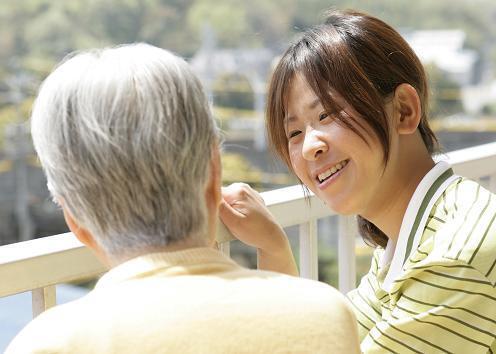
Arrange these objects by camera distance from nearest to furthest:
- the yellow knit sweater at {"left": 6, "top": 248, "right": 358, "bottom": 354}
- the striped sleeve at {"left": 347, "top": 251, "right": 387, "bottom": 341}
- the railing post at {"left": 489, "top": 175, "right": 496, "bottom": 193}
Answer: the yellow knit sweater at {"left": 6, "top": 248, "right": 358, "bottom": 354} → the striped sleeve at {"left": 347, "top": 251, "right": 387, "bottom": 341} → the railing post at {"left": 489, "top": 175, "right": 496, "bottom": 193}

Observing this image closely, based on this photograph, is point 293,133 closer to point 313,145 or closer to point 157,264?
point 313,145

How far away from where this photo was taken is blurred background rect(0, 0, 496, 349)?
62.5 feet

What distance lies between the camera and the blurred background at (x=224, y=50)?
62.5 feet

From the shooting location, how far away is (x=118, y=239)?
949 mm

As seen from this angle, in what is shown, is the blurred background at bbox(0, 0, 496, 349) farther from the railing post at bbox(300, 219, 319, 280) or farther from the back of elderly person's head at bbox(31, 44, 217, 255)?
the back of elderly person's head at bbox(31, 44, 217, 255)

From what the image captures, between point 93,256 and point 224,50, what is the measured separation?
19240 millimetres

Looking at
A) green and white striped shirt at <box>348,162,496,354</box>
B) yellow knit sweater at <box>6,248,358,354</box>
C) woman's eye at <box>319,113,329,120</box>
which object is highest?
woman's eye at <box>319,113,329,120</box>

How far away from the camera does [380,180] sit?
1440mm

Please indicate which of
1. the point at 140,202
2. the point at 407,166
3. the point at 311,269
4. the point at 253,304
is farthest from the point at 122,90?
the point at 311,269

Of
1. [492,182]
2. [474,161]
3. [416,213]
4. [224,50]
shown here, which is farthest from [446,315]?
[224,50]

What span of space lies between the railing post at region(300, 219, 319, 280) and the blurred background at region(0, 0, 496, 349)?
16.4 m

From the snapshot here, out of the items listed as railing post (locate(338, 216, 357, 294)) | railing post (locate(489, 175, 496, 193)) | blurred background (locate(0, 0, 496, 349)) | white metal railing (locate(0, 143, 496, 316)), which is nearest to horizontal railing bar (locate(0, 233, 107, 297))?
white metal railing (locate(0, 143, 496, 316))

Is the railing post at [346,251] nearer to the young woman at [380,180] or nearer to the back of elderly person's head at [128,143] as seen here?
the young woman at [380,180]

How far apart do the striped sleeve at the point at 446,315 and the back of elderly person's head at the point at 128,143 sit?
42 centimetres
